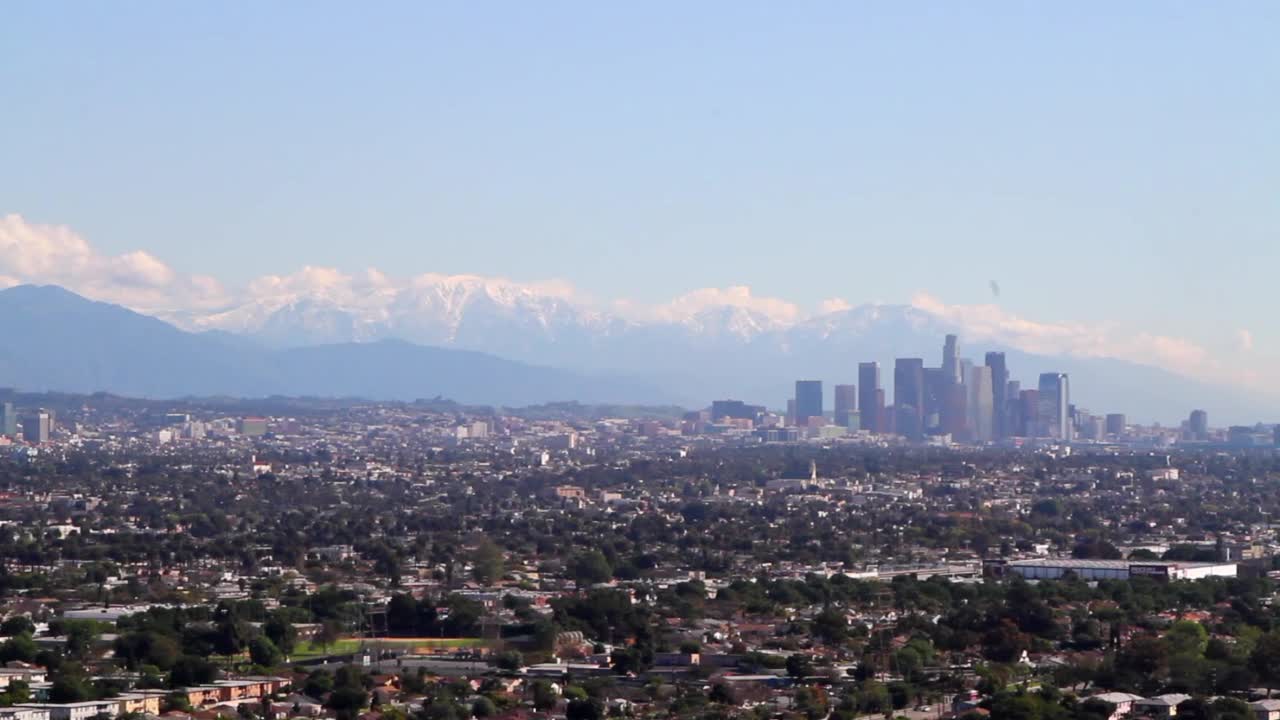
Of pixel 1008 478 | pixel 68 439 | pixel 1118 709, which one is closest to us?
pixel 1118 709

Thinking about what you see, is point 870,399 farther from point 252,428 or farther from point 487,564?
point 487,564

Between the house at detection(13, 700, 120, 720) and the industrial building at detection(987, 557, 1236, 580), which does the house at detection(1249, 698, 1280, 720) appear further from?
the industrial building at detection(987, 557, 1236, 580)

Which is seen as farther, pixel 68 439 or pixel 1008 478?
pixel 68 439

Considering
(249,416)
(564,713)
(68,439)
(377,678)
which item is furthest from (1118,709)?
(249,416)

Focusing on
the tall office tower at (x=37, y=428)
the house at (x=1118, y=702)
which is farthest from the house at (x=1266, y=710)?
the tall office tower at (x=37, y=428)

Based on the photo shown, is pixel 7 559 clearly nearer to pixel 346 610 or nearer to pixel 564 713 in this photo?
pixel 346 610

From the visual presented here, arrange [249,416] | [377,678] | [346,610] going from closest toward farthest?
[377,678], [346,610], [249,416]

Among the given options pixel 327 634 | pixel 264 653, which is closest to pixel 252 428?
pixel 327 634
